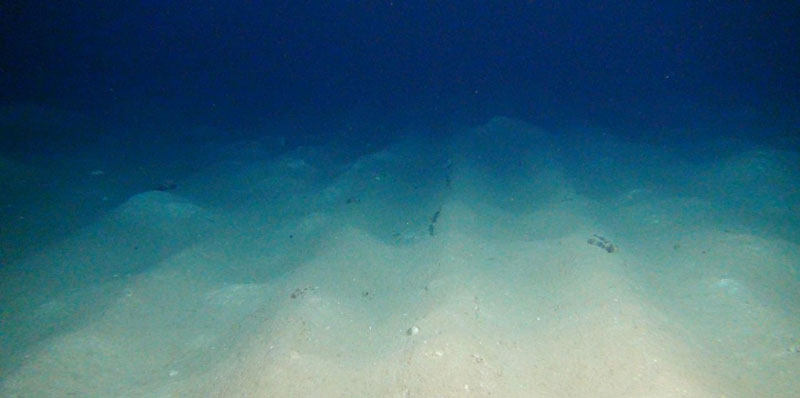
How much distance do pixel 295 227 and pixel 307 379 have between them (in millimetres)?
3926

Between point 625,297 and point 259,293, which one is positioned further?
point 259,293

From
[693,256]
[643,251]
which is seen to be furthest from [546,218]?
[693,256]

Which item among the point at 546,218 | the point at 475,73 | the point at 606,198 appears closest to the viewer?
the point at 546,218

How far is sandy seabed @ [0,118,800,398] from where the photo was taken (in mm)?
3713

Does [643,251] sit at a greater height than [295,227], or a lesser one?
greater

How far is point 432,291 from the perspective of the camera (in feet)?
15.9

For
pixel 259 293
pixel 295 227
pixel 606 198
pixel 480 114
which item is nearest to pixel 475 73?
pixel 480 114

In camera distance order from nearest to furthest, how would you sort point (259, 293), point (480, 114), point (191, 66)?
point (259, 293) → point (480, 114) → point (191, 66)

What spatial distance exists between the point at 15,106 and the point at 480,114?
769 inches

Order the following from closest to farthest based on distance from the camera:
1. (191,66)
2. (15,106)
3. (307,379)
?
(307,379) < (15,106) < (191,66)

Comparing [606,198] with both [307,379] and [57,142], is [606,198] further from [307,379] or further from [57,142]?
[57,142]

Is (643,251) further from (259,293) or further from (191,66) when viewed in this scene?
(191,66)

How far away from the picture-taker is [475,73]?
29.7 metres

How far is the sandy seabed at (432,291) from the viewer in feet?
12.2
